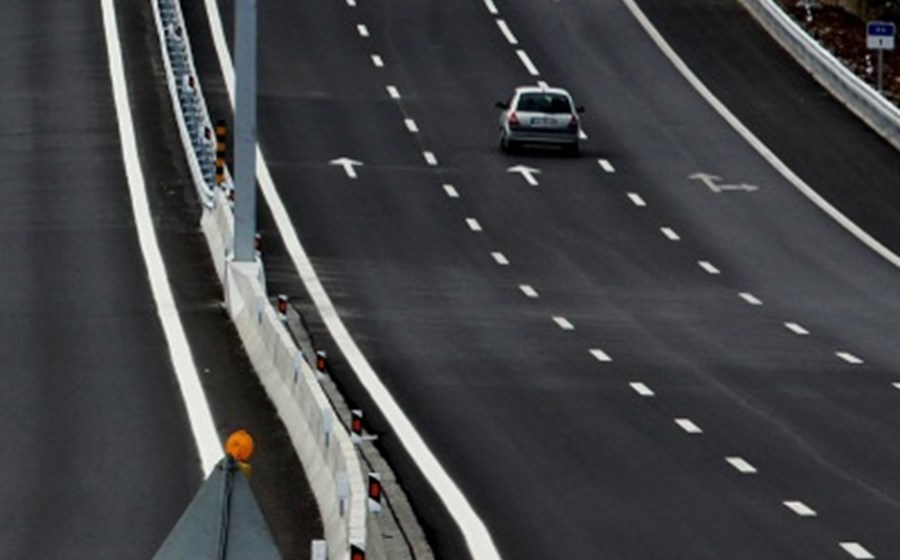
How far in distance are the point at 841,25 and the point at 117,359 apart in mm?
44205

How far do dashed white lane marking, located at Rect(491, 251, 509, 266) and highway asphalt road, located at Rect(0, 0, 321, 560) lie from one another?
180 inches

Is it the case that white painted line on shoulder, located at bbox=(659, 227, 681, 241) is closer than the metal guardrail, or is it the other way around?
white painted line on shoulder, located at bbox=(659, 227, 681, 241)

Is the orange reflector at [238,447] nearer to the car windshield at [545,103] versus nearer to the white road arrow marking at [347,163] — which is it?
the white road arrow marking at [347,163]

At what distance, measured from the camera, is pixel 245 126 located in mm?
38281

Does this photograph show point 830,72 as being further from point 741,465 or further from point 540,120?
point 741,465

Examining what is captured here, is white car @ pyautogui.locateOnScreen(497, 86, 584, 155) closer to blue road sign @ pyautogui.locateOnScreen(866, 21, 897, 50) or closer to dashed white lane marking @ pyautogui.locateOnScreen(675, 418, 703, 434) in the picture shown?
blue road sign @ pyautogui.locateOnScreen(866, 21, 897, 50)

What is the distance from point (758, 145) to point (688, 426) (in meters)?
28.7

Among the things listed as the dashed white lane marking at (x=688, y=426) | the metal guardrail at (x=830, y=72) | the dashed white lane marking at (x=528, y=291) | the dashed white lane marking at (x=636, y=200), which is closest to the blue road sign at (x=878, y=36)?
the metal guardrail at (x=830, y=72)

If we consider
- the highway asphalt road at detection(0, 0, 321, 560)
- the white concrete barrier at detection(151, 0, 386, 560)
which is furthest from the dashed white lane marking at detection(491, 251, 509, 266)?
the highway asphalt road at detection(0, 0, 321, 560)

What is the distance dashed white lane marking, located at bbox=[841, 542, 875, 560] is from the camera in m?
22.3

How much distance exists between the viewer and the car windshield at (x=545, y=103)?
56.3m

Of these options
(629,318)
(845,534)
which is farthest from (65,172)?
(845,534)

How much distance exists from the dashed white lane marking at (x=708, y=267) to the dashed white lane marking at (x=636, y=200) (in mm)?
5541

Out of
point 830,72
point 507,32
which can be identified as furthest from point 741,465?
point 507,32
